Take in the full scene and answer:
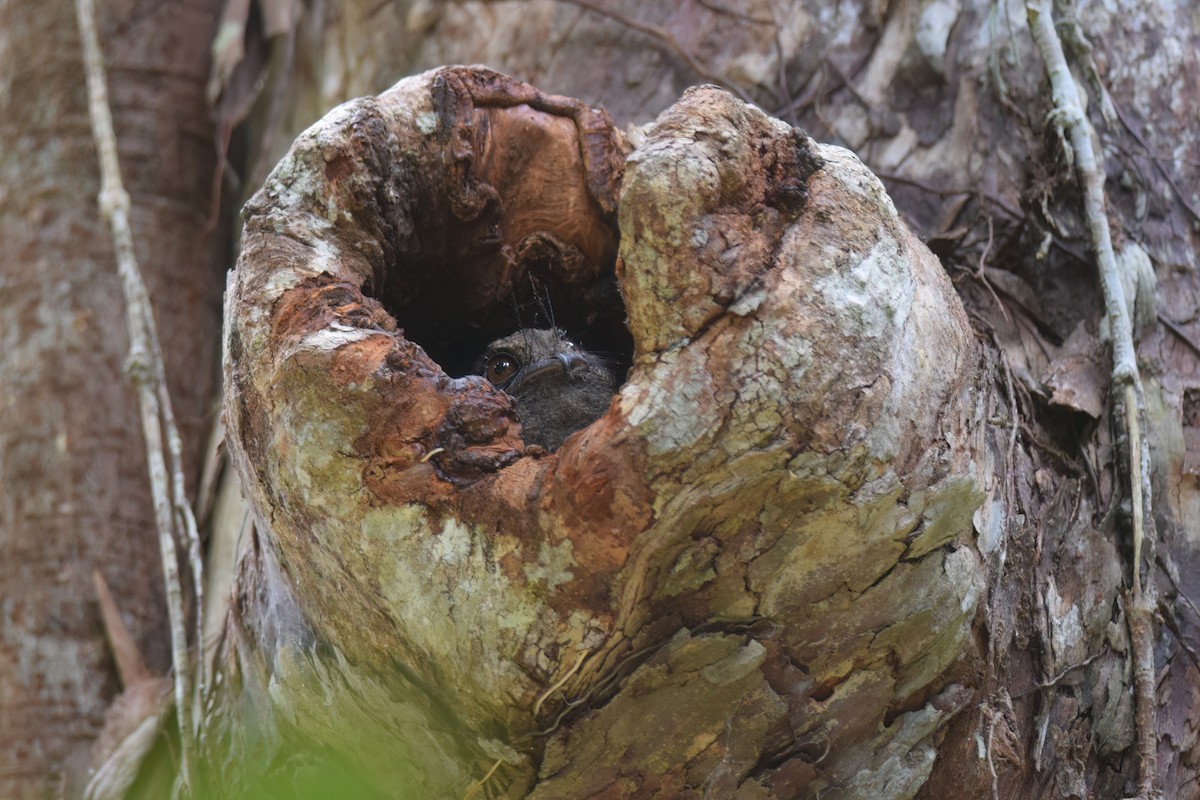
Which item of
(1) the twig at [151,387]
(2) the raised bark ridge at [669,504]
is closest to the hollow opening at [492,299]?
(2) the raised bark ridge at [669,504]

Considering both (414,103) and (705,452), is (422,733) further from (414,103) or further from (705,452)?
(414,103)

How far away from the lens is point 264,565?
194 centimetres

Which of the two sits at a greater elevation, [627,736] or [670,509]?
[670,509]

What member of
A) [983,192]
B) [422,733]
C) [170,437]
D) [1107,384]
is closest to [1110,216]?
[983,192]

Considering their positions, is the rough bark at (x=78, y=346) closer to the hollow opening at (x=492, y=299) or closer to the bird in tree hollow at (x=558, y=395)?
the hollow opening at (x=492, y=299)

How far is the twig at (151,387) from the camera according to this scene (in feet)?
7.55

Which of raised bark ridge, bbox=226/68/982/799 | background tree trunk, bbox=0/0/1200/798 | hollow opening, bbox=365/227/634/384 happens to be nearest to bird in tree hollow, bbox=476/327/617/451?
hollow opening, bbox=365/227/634/384

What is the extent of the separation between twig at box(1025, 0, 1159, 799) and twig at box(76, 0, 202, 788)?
1722mm

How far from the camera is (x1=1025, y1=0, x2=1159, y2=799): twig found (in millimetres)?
1961

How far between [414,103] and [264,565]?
2.68 ft

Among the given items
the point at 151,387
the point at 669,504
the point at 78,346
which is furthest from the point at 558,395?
the point at 78,346

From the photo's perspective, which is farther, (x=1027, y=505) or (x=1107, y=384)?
(x=1107, y=384)

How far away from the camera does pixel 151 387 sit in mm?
2688

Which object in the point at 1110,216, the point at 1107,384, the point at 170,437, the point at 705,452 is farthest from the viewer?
the point at 170,437
